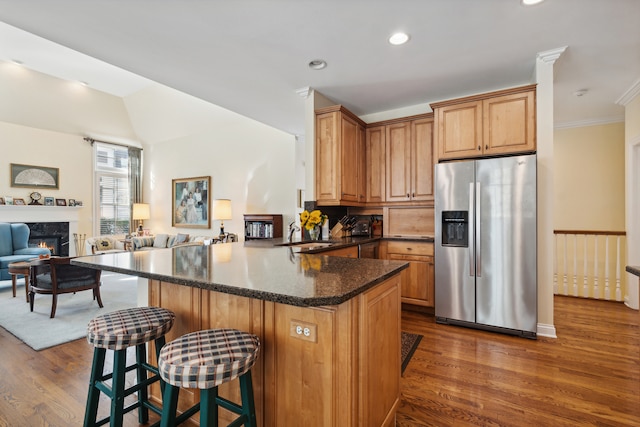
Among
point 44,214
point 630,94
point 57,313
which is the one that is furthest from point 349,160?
point 44,214

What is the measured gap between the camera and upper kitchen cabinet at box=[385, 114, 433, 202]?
12.8 ft

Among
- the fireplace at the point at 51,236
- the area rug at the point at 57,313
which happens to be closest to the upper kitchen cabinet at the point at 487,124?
the area rug at the point at 57,313

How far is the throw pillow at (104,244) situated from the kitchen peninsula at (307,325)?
6.08 m

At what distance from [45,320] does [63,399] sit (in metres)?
2.07

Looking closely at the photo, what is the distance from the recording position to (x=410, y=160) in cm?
402

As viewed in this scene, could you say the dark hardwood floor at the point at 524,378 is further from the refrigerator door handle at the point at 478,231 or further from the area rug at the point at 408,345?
the refrigerator door handle at the point at 478,231

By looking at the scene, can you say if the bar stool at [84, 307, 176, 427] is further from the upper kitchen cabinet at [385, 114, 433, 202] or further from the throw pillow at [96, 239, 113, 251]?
the throw pillow at [96, 239, 113, 251]

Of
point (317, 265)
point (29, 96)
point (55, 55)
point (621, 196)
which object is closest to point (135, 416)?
point (317, 265)

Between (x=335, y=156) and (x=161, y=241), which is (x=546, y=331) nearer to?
(x=335, y=156)

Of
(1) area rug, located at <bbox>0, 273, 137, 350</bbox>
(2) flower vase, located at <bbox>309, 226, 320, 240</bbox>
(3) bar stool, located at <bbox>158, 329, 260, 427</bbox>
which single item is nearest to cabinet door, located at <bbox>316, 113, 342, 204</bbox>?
(2) flower vase, located at <bbox>309, 226, 320, 240</bbox>

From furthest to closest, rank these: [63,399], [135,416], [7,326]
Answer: [7,326]
[63,399]
[135,416]

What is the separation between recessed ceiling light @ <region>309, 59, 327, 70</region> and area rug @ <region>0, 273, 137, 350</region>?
139 inches

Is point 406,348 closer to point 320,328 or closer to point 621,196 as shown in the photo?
point 320,328

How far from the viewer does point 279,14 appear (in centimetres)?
228
